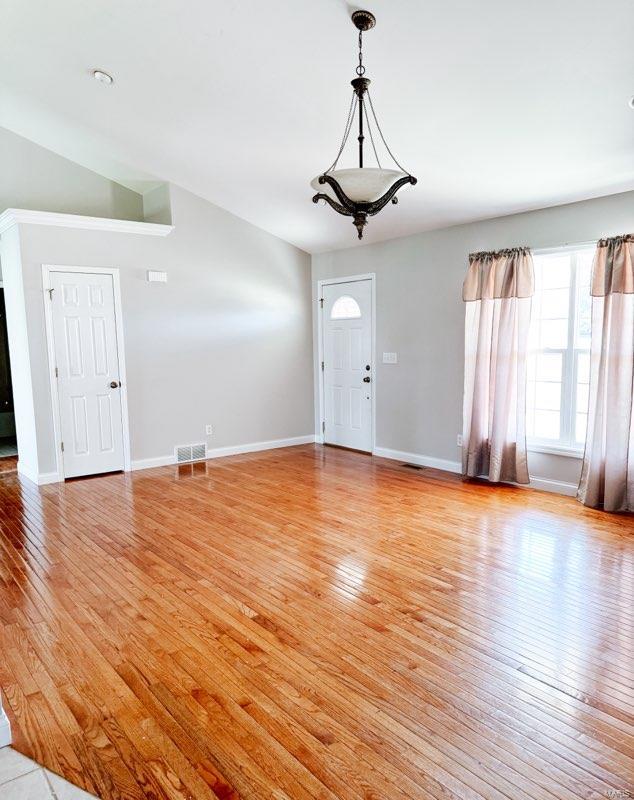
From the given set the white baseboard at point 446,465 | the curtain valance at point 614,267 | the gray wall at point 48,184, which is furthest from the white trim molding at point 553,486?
the gray wall at point 48,184

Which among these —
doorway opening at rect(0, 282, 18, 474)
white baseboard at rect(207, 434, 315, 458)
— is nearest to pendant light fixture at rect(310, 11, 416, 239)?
white baseboard at rect(207, 434, 315, 458)

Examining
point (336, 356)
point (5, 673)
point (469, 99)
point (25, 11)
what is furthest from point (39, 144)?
point (5, 673)

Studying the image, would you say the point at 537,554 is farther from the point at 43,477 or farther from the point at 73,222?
the point at 73,222

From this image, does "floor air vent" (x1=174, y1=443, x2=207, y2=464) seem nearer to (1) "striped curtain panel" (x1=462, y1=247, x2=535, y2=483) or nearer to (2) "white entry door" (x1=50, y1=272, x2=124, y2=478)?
(2) "white entry door" (x1=50, y1=272, x2=124, y2=478)

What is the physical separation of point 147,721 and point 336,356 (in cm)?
537

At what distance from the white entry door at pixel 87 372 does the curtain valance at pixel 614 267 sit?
4715 mm

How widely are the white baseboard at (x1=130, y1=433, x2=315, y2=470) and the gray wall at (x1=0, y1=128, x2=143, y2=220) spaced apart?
296 cm

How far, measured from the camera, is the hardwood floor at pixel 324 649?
1.71 m

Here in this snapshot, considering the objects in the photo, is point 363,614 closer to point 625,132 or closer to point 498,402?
point 498,402

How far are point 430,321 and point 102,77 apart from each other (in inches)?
145

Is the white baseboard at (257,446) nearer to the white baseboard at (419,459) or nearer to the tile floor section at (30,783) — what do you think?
the white baseboard at (419,459)

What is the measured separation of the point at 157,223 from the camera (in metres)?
6.12

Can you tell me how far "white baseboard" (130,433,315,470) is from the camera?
5938 mm

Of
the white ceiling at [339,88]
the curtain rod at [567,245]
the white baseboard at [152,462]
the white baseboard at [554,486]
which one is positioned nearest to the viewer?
the white ceiling at [339,88]
